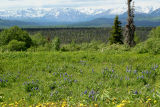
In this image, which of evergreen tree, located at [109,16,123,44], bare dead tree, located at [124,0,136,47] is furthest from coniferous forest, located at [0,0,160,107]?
evergreen tree, located at [109,16,123,44]

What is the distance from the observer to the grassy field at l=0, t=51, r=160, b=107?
4.78 metres

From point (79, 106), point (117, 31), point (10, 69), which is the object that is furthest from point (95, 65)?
point (117, 31)

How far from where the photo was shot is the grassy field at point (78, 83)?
4.78m

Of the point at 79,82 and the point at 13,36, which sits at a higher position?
the point at 79,82

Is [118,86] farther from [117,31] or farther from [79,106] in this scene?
[117,31]

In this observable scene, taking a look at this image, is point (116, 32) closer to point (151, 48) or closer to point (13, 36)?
point (13, 36)

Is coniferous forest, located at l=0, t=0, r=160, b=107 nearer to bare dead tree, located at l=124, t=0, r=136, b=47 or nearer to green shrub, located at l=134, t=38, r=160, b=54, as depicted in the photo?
green shrub, located at l=134, t=38, r=160, b=54

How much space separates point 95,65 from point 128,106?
587 centimetres

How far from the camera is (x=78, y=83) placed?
6.86m

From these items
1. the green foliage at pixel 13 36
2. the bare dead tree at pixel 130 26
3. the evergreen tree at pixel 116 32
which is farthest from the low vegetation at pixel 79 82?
the green foliage at pixel 13 36

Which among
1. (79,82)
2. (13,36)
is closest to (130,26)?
(79,82)

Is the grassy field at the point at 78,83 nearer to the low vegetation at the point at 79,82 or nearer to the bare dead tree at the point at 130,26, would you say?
the low vegetation at the point at 79,82

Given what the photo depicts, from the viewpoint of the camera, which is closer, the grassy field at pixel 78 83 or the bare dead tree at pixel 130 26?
the grassy field at pixel 78 83

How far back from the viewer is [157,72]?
7.70 m
